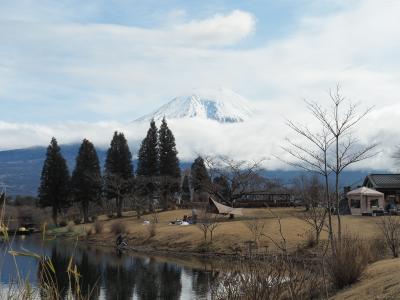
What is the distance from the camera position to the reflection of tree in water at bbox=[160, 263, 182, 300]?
22.0 metres

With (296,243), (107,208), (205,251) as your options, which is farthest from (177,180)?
(296,243)

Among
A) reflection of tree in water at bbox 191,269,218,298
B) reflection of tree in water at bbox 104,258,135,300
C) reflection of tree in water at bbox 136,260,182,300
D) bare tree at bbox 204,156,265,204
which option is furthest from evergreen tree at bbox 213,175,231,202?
reflection of tree in water at bbox 191,269,218,298

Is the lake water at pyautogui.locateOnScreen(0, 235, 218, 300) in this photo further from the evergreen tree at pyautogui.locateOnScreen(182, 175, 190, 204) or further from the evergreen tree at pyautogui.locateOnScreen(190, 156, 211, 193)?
the evergreen tree at pyautogui.locateOnScreen(182, 175, 190, 204)

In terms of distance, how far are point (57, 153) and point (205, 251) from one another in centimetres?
3343

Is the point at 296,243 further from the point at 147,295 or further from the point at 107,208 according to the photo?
the point at 107,208

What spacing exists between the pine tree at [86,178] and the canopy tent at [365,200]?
28.9 metres

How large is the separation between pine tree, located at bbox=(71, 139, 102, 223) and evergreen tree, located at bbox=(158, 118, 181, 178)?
25.1ft

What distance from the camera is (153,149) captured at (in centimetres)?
6475

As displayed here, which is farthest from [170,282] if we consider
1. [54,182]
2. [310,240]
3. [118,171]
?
[54,182]

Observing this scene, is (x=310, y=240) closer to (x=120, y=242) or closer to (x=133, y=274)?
(x=133, y=274)

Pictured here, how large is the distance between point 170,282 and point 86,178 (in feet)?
132

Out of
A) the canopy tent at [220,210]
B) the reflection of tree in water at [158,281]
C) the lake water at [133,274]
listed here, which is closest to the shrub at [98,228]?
the canopy tent at [220,210]

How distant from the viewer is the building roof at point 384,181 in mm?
52969

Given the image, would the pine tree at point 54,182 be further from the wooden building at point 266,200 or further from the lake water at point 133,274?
the lake water at point 133,274
